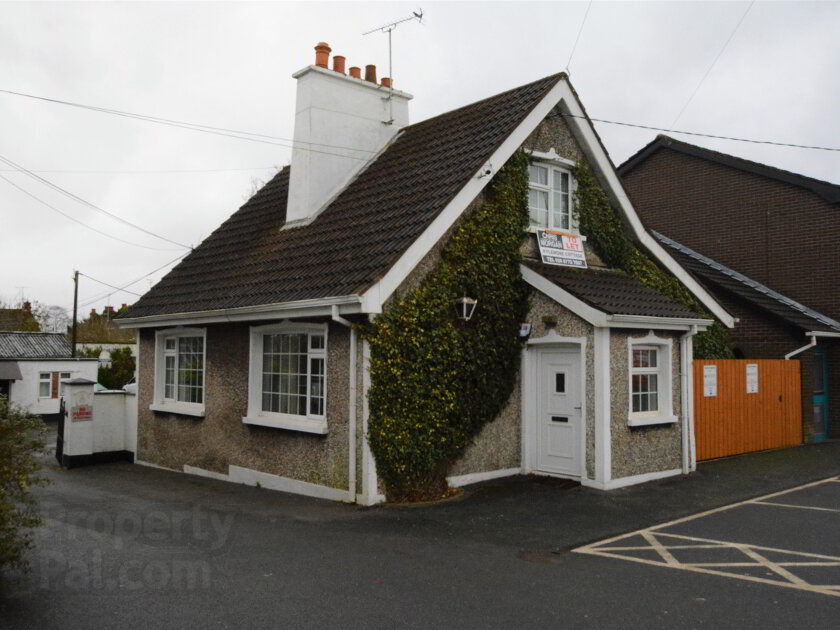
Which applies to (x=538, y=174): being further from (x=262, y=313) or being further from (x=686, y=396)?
(x=262, y=313)

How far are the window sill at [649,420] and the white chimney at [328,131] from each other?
6667mm

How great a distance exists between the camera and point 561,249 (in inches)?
480

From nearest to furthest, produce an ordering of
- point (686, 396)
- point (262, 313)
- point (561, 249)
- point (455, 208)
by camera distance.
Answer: point (455, 208) → point (262, 313) → point (686, 396) → point (561, 249)

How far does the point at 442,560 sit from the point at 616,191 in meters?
8.62

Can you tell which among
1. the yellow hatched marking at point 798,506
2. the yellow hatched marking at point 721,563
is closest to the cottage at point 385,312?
the yellow hatched marking at point 798,506

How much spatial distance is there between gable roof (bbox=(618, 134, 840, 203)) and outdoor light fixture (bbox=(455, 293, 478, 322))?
12948 mm

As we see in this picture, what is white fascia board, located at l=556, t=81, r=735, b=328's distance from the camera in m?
12.5

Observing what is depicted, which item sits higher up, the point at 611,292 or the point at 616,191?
the point at 616,191

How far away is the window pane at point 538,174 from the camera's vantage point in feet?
40.0

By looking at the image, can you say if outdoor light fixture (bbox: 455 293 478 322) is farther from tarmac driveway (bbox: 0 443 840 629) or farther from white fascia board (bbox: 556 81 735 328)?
white fascia board (bbox: 556 81 735 328)

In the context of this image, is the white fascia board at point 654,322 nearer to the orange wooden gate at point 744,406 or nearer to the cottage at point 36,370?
the orange wooden gate at point 744,406

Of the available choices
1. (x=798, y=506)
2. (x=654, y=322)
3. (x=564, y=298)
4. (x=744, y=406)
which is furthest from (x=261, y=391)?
(x=744, y=406)

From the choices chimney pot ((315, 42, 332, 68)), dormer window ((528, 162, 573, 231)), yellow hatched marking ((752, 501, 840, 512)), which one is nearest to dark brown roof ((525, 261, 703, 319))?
dormer window ((528, 162, 573, 231))

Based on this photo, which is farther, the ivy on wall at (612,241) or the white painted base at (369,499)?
the ivy on wall at (612,241)
